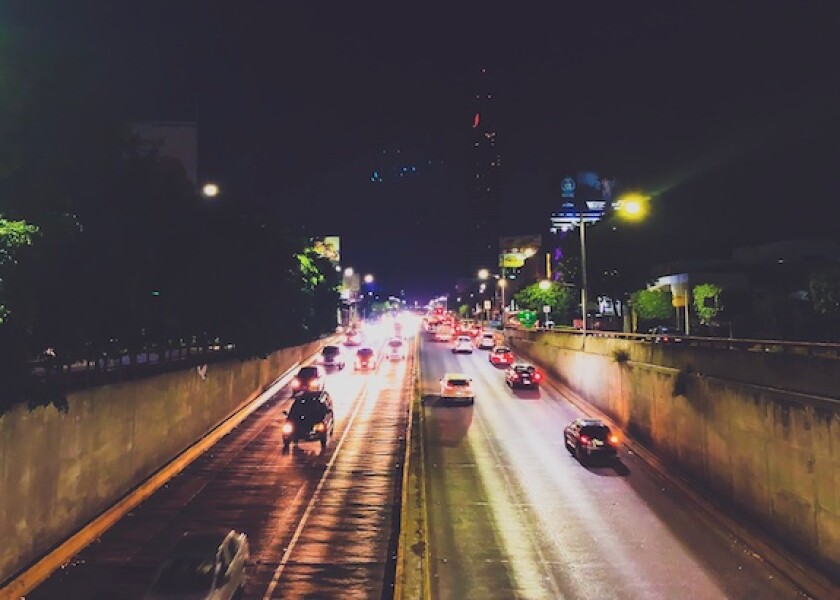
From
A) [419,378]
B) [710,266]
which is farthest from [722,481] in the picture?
[710,266]

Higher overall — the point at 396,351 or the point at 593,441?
the point at 396,351

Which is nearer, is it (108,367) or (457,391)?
(108,367)

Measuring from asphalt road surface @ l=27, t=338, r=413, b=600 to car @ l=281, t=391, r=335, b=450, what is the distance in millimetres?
464

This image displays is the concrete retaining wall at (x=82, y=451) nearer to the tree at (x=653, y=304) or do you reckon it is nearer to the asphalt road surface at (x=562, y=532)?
the asphalt road surface at (x=562, y=532)

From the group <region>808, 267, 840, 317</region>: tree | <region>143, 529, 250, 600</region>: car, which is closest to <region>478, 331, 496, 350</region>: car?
<region>808, 267, 840, 317</region>: tree

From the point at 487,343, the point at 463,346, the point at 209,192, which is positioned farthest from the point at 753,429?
the point at 487,343

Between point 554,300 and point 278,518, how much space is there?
59.6 m

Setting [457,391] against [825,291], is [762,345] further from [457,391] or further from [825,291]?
[457,391]

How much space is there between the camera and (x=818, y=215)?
91.6 metres

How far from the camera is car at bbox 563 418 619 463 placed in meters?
26.4

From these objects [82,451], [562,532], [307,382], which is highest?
[82,451]

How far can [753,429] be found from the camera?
758 inches

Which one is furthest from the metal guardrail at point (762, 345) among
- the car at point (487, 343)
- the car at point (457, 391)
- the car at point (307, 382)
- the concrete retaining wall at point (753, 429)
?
Result: the car at point (487, 343)

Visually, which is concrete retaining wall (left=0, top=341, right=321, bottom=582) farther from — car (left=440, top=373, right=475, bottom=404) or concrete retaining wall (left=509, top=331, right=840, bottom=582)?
concrete retaining wall (left=509, top=331, right=840, bottom=582)
